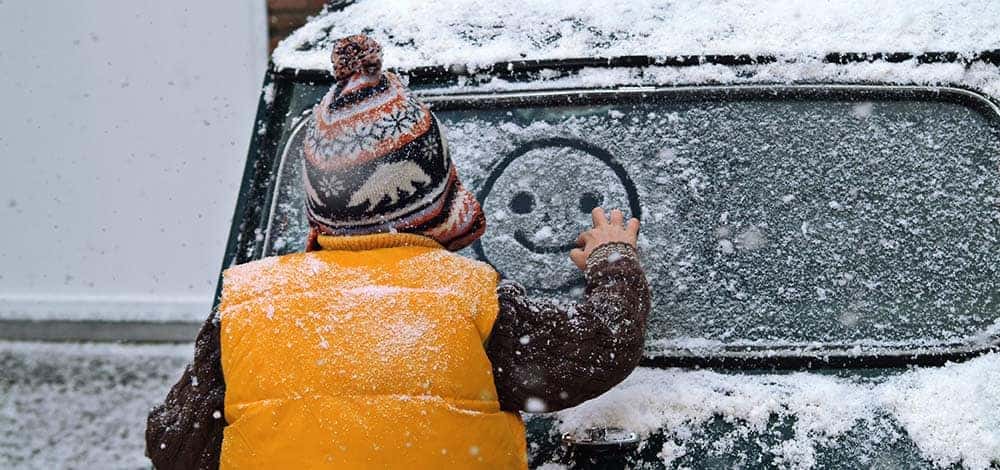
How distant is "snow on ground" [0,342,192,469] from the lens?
4.40m

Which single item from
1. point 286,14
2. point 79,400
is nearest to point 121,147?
point 286,14

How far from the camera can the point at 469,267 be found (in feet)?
5.72

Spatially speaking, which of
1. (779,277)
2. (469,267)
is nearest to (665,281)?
(779,277)

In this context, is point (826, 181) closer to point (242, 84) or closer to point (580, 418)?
point (580, 418)

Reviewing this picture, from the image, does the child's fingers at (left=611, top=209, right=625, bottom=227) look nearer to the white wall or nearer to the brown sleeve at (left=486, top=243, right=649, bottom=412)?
the brown sleeve at (left=486, top=243, right=649, bottom=412)

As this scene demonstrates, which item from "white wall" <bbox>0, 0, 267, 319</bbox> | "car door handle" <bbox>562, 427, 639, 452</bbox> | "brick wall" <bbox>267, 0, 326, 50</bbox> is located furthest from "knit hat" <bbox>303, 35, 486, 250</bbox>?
"white wall" <bbox>0, 0, 267, 319</bbox>

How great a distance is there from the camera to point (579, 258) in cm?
202

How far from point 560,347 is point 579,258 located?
0.30 metres

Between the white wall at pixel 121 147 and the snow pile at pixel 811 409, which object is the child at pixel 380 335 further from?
the white wall at pixel 121 147

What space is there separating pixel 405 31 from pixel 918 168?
1222mm

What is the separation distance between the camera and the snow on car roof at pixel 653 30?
7.39 feet

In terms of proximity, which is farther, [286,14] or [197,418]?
[286,14]

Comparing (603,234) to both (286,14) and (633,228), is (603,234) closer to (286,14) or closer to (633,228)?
(633,228)

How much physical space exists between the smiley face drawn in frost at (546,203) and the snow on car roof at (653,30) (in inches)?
10.0
